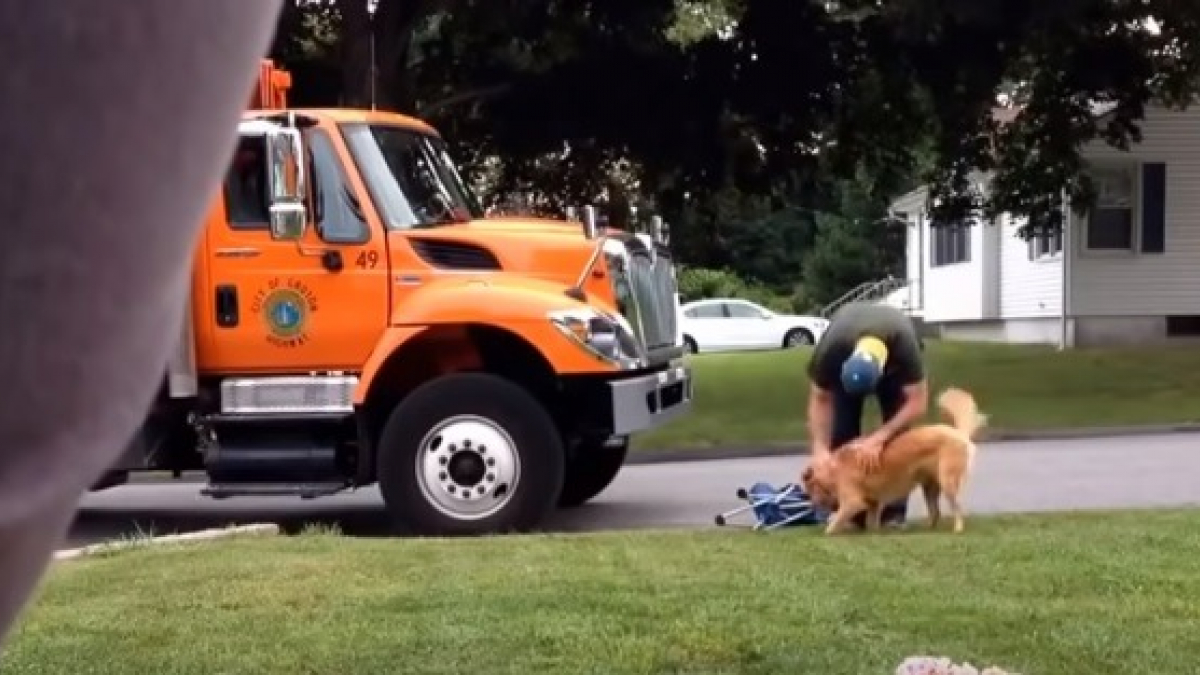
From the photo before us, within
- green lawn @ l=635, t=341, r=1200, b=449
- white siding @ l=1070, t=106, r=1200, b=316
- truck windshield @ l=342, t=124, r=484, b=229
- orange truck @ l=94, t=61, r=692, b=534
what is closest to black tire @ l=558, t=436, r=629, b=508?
orange truck @ l=94, t=61, r=692, b=534

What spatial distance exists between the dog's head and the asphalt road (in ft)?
4.76

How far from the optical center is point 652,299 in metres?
10.9

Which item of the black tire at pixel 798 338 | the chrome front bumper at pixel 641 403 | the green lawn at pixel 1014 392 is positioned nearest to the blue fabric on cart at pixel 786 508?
the chrome front bumper at pixel 641 403

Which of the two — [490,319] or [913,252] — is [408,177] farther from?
[913,252]

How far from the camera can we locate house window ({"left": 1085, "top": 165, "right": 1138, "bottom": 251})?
31641 millimetres

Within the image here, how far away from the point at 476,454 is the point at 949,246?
3370cm

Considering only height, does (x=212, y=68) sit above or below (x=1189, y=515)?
above

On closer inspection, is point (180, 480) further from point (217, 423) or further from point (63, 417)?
point (63, 417)

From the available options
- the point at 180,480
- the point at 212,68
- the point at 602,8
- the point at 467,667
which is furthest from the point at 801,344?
the point at 212,68

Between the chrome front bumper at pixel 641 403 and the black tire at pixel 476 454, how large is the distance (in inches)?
15.4

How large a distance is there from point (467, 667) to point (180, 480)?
10.2 metres

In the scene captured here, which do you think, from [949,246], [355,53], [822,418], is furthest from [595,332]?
[949,246]

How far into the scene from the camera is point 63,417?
72cm

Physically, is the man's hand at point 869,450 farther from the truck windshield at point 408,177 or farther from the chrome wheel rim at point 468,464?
the truck windshield at point 408,177
